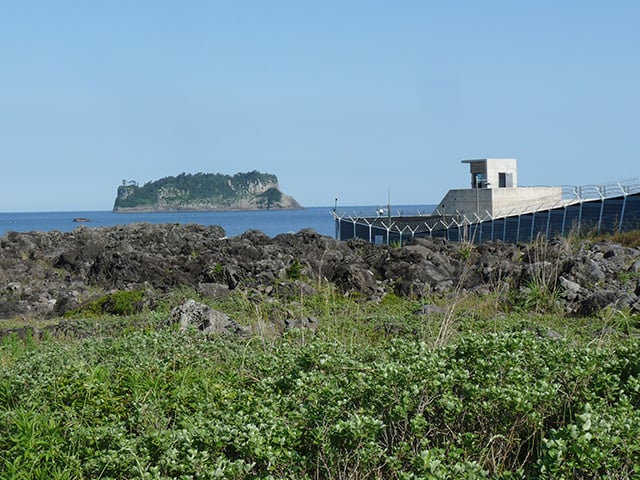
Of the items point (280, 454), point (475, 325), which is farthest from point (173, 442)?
point (475, 325)

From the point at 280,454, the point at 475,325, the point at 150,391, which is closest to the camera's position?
the point at 280,454

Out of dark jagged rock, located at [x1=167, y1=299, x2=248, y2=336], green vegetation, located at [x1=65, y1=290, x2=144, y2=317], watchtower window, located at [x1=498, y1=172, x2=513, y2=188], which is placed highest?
watchtower window, located at [x1=498, y1=172, x2=513, y2=188]

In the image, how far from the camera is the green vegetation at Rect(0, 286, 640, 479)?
18.3 feet

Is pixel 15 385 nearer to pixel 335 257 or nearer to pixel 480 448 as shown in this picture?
pixel 480 448

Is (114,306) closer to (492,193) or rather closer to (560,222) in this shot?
(560,222)

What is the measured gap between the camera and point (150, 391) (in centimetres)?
688

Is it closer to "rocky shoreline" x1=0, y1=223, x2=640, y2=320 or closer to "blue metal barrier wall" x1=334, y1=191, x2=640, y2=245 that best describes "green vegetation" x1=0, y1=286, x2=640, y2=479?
"rocky shoreline" x1=0, y1=223, x2=640, y2=320

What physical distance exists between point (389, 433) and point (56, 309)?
14005mm

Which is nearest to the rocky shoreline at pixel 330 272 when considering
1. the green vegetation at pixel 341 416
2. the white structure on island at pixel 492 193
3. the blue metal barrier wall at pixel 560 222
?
the blue metal barrier wall at pixel 560 222

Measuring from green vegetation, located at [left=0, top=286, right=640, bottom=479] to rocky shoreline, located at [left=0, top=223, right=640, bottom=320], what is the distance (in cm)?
785

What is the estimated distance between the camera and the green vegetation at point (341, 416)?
18.3 feet

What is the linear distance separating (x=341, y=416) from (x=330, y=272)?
14.6 metres

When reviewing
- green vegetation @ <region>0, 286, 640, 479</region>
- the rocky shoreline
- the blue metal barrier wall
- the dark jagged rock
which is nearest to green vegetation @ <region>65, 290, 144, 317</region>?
the rocky shoreline

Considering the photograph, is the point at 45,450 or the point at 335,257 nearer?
the point at 45,450
